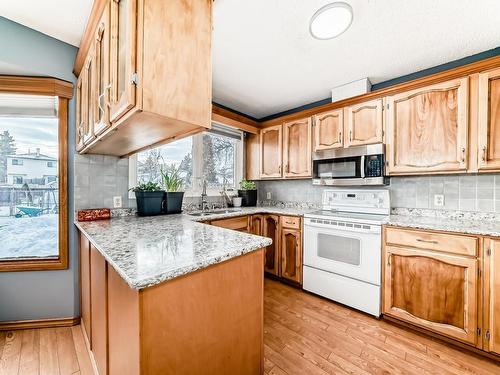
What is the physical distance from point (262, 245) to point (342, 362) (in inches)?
46.4

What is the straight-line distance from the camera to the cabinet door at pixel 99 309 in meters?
1.15

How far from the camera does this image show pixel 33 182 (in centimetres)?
204

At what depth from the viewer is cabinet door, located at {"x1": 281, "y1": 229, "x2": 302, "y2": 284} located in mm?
2705

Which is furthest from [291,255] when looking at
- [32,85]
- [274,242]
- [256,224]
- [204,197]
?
[32,85]

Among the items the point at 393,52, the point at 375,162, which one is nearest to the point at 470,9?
the point at 393,52

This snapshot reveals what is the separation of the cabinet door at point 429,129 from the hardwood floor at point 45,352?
304 cm

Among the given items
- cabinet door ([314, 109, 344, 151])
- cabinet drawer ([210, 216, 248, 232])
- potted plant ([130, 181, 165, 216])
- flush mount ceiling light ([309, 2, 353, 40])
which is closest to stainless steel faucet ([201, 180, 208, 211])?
cabinet drawer ([210, 216, 248, 232])

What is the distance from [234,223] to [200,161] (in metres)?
1.02

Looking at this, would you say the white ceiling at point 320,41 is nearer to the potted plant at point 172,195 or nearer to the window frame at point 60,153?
the window frame at point 60,153

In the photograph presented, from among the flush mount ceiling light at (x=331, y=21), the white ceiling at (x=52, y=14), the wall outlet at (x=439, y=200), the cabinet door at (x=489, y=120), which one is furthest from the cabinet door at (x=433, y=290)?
the white ceiling at (x=52, y=14)

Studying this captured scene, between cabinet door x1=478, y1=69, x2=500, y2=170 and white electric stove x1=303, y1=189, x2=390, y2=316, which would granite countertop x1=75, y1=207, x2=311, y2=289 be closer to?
white electric stove x1=303, y1=189, x2=390, y2=316

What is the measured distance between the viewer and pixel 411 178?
2.40 m

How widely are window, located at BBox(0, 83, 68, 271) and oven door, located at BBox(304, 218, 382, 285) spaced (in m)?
2.41

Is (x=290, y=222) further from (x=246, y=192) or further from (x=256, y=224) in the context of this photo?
(x=246, y=192)
